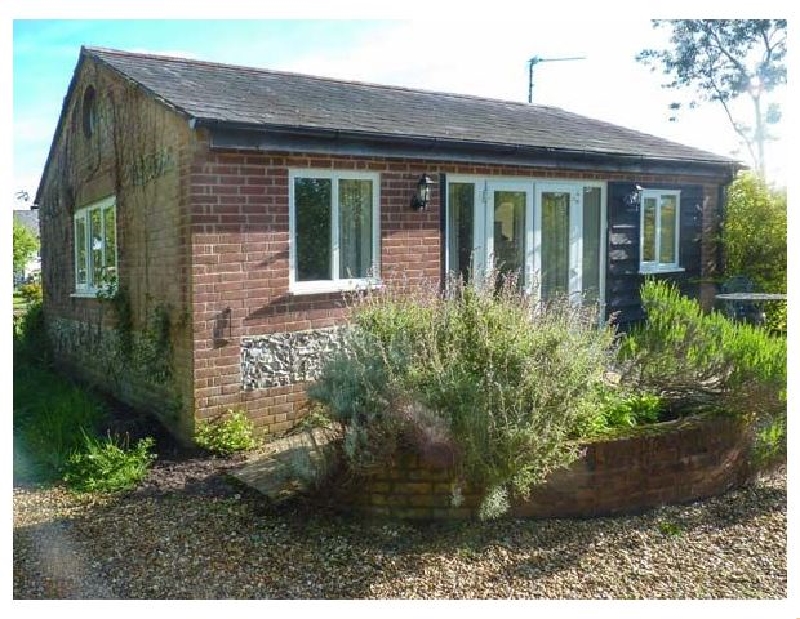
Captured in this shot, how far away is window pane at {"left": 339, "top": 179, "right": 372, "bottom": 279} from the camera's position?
7613mm

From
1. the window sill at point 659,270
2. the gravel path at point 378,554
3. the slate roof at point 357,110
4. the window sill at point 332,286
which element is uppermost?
the slate roof at point 357,110

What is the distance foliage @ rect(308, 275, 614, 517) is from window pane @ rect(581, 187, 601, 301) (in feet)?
16.1

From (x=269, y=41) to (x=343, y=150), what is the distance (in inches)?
66.5

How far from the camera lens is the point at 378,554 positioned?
4539 millimetres

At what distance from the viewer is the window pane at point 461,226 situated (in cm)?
855

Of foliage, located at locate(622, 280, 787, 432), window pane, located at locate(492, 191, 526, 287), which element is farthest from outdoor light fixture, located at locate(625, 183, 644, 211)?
foliage, located at locate(622, 280, 787, 432)

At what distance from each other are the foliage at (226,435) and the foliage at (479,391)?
1628mm

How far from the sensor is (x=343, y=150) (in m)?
7.34

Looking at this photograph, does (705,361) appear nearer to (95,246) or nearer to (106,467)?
(106,467)

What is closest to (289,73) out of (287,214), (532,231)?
(287,214)

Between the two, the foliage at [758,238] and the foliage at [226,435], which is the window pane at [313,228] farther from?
the foliage at [758,238]

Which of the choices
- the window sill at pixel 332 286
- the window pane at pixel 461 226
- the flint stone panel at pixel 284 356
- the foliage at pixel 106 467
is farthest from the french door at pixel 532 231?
the foliage at pixel 106 467

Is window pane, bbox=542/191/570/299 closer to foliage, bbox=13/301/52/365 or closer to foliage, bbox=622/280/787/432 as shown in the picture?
foliage, bbox=622/280/787/432
